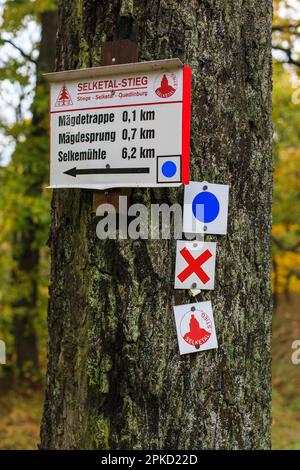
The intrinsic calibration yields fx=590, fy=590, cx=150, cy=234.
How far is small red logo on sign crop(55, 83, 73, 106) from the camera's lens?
2.28 m

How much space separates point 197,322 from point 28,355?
865 cm

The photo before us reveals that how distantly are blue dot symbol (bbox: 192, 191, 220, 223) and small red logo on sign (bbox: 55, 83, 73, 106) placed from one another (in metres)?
0.62

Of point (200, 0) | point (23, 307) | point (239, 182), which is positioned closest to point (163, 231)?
point (239, 182)

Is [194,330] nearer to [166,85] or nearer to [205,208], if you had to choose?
[205,208]

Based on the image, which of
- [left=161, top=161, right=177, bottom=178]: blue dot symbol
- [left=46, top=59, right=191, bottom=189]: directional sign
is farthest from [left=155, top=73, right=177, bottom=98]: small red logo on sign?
[left=161, top=161, right=177, bottom=178]: blue dot symbol

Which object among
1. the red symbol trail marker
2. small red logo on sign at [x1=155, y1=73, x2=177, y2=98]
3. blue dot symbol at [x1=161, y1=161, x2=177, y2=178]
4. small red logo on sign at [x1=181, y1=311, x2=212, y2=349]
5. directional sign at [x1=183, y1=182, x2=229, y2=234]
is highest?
small red logo on sign at [x1=155, y1=73, x2=177, y2=98]

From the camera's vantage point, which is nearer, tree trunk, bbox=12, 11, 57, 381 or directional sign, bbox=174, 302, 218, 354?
directional sign, bbox=174, 302, 218, 354

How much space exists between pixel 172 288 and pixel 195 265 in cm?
12

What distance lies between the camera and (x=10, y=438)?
22.9 feet

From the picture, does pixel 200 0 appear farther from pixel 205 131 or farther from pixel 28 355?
pixel 28 355

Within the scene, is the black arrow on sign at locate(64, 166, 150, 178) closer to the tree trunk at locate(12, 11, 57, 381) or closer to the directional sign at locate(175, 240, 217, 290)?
the directional sign at locate(175, 240, 217, 290)

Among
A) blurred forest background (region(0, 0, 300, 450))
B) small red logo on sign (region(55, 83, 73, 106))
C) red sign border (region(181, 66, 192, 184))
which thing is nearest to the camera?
red sign border (region(181, 66, 192, 184))

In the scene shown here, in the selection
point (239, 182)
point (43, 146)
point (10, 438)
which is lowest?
point (10, 438)

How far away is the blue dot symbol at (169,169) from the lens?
2072mm
